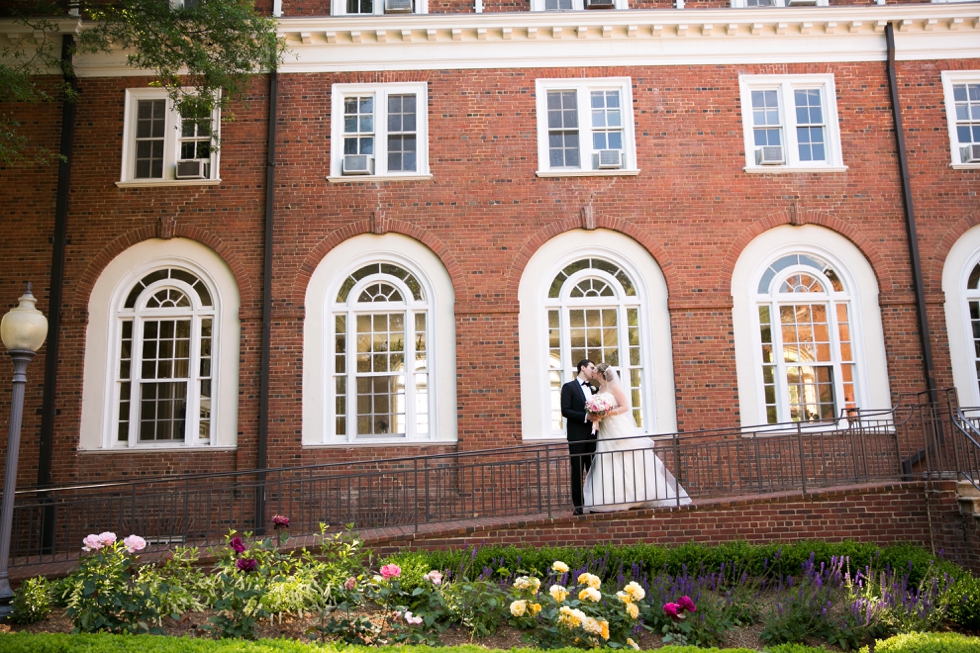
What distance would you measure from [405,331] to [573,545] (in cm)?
541

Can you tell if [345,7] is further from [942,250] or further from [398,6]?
[942,250]

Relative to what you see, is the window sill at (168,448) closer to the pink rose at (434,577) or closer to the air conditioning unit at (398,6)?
the pink rose at (434,577)

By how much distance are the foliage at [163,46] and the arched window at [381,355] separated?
402 cm

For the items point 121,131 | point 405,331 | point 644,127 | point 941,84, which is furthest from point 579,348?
point 121,131

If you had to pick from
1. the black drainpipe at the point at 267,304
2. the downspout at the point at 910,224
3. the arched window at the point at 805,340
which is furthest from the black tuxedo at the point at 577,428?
the downspout at the point at 910,224

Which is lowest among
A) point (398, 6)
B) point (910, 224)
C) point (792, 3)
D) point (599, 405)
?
point (599, 405)

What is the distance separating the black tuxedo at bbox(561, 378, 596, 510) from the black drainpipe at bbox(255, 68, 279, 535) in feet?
17.1

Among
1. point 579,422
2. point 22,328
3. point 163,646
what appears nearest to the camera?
point 163,646

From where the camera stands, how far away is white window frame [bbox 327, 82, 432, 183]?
588 inches

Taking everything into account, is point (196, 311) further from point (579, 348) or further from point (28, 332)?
point (579, 348)

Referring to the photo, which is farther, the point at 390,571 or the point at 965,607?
the point at 965,607

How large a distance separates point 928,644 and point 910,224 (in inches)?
374

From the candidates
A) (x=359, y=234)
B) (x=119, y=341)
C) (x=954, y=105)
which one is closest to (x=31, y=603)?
(x=119, y=341)

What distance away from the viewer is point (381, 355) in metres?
14.5
